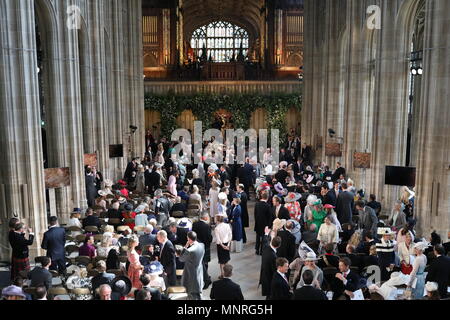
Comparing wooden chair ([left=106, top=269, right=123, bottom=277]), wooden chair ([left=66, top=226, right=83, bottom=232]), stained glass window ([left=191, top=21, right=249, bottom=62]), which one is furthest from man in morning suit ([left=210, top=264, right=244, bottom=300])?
stained glass window ([left=191, top=21, right=249, bottom=62])

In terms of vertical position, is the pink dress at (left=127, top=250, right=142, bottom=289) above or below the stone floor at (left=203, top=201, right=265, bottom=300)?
above

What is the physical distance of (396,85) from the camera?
13.3 m

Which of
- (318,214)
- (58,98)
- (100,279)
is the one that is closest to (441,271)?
(318,214)

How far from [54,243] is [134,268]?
2.32m

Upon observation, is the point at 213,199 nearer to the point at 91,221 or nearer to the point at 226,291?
the point at 91,221

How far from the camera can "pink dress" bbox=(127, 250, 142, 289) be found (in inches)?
267

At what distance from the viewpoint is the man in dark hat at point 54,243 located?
8211 millimetres

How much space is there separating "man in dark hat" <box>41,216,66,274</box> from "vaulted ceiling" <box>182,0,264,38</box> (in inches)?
1256

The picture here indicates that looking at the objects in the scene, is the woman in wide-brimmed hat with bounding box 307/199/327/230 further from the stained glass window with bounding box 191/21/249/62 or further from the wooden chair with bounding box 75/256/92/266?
the stained glass window with bounding box 191/21/249/62

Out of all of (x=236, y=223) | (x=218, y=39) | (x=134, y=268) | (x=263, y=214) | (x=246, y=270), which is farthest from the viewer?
(x=218, y=39)

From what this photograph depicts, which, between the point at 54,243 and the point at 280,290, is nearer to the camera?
the point at 280,290

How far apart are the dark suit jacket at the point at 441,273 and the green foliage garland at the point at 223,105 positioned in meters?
23.9

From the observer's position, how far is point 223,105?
3069 centimetres

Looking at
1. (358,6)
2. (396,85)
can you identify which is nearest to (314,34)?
(358,6)
